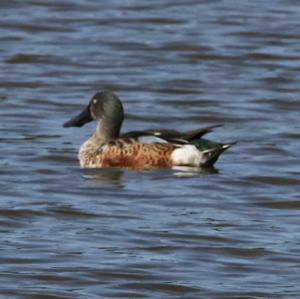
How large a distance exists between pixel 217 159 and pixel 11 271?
170 inches

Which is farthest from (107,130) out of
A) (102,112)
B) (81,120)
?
(81,120)

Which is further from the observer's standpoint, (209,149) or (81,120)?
(81,120)

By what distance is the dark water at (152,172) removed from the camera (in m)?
9.93

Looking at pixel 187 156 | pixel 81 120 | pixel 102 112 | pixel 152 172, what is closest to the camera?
pixel 152 172

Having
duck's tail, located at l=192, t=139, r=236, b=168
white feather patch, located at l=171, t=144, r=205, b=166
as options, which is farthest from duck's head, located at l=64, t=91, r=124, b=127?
duck's tail, located at l=192, t=139, r=236, b=168

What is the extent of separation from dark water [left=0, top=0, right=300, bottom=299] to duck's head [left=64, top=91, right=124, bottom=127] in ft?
1.01

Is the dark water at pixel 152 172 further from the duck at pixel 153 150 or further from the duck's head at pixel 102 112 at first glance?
the duck's head at pixel 102 112

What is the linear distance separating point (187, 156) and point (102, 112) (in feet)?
2.73

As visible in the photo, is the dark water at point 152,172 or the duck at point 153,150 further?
the duck at point 153,150

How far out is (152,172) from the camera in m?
13.5

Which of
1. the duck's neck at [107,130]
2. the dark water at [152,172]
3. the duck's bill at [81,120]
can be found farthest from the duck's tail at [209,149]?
the duck's bill at [81,120]

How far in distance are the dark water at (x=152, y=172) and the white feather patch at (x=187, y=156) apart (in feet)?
0.69

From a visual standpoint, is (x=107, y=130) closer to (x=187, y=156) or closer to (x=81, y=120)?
(x=81, y=120)

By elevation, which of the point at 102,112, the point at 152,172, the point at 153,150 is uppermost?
the point at 102,112
